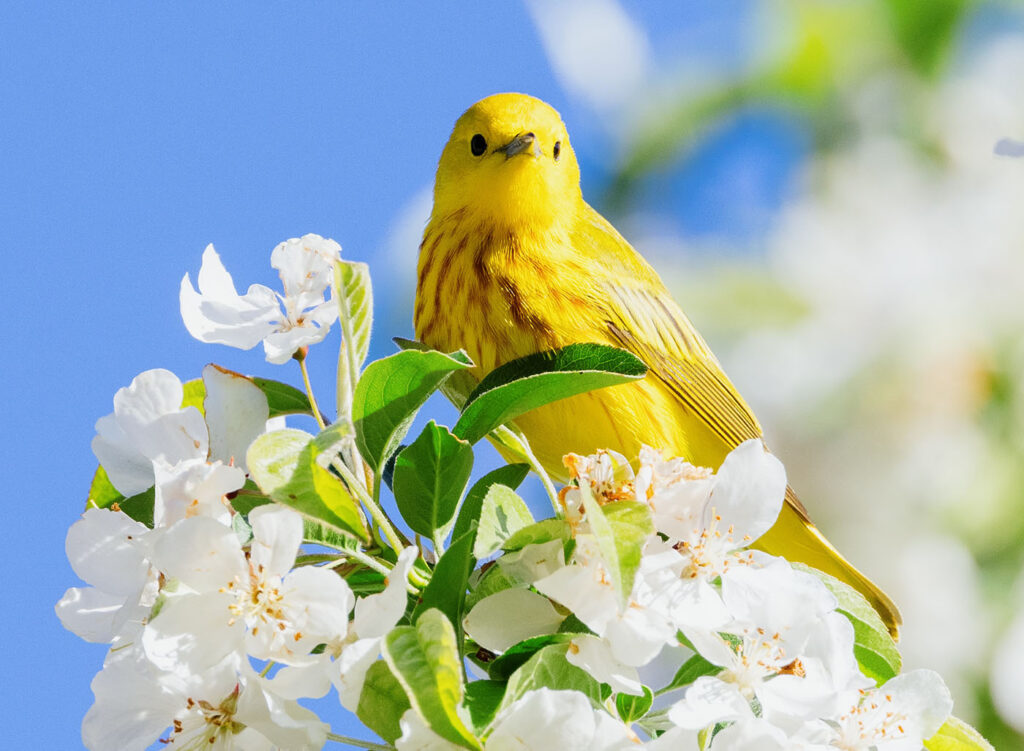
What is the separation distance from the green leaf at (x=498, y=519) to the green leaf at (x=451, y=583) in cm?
2

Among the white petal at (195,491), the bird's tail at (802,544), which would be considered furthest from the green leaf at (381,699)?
the bird's tail at (802,544)

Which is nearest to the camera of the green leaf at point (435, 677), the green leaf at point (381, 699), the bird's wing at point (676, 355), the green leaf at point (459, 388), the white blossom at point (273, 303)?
the green leaf at point (435, 677)

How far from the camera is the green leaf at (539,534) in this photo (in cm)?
121

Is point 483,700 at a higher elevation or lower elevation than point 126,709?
lower

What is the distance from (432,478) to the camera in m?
1.35

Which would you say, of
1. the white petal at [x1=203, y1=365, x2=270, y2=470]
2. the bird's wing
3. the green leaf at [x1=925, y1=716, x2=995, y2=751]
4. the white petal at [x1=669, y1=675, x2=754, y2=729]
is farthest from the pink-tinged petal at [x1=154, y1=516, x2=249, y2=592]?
→ the bird's wing

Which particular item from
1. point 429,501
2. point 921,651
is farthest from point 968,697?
point 429,501

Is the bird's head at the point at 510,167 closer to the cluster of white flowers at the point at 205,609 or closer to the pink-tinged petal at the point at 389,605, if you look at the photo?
the cluster of white flowers at the point at 205,609

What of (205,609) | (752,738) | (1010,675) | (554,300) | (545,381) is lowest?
(1010,675)

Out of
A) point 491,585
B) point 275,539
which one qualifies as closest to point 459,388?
point 491,585

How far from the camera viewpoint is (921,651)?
4.51 m

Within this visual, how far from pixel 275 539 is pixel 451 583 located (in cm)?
19

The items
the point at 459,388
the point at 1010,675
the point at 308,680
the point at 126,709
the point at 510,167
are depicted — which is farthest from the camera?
the point at 1010,675

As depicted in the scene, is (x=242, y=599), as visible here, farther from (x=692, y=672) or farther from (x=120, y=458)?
(x=692, y=672)
